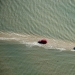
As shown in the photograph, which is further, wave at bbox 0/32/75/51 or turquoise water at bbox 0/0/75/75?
wave at bbox 0/32/75/51

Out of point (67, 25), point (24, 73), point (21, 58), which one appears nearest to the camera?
point (24, 73)

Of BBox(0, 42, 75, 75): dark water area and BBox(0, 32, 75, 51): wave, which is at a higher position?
BBox(0, 32, 75, 51): wave

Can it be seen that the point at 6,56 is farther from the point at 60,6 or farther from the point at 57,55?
the point at 60,6

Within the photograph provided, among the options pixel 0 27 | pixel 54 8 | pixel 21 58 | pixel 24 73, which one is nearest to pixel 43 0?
pixel 54 8

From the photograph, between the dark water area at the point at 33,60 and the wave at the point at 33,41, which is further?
the wave at the point at 33,41

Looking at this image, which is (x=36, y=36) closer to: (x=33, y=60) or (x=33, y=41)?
(x=33, y=41)

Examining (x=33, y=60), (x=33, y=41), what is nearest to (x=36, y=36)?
(x=33, y=41)
